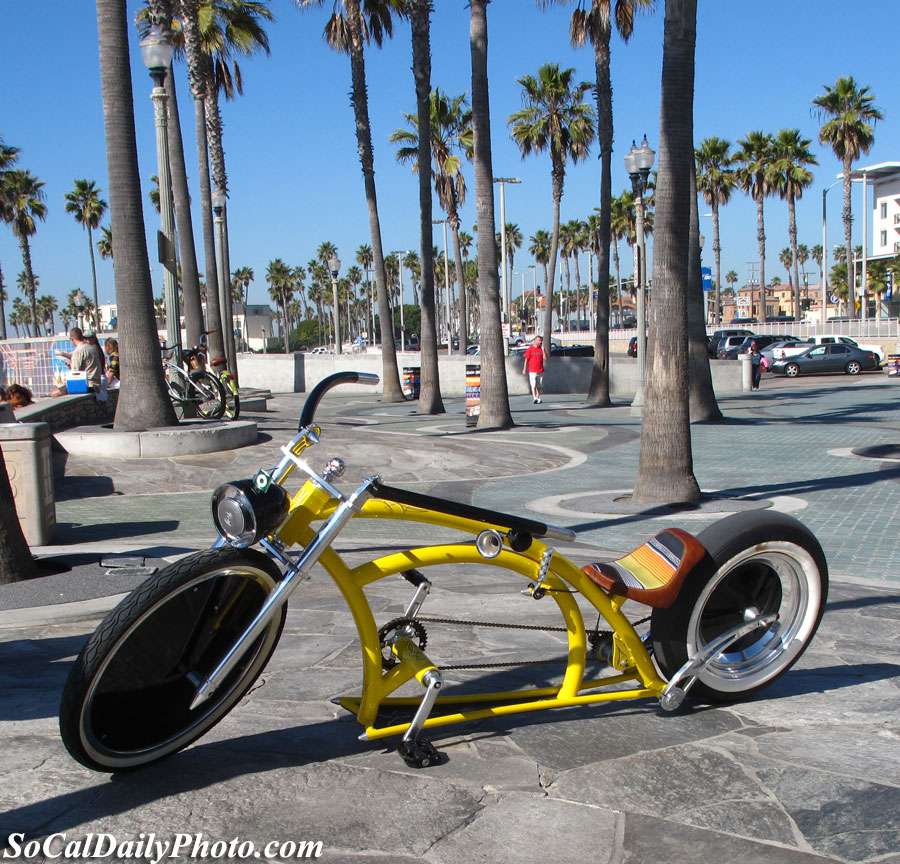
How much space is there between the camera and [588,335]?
74.9 metres

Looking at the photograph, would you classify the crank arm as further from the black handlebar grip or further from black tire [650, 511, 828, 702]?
the black handlebar grip

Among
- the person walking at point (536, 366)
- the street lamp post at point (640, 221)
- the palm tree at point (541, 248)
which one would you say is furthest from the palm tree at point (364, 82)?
the palm tree at point (541, 248)

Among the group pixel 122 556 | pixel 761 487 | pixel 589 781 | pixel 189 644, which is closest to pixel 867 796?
pixel 589 781

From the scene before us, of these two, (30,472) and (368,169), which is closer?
(30,472)

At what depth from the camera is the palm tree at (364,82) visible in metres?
26.1

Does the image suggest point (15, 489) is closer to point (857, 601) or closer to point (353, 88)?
point (857, 601)

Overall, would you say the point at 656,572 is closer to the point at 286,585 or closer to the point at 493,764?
the point at 493,764

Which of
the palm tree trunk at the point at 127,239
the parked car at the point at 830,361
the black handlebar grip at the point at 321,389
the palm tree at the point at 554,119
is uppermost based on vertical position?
the palm tree at the point at 554,119

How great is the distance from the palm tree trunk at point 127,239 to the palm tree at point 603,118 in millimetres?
15051

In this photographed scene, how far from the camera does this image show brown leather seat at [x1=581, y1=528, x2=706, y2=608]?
3709 mm

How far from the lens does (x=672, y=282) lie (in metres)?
10.0

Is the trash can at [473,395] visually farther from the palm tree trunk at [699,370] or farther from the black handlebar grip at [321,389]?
the black handlebar grip at [321,389]

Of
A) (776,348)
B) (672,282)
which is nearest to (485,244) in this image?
(672,282)

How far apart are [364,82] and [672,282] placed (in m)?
20.1
